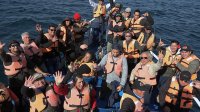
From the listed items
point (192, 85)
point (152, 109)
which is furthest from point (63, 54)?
point (192, 85)

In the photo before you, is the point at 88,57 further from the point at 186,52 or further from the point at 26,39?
the point at 186,52

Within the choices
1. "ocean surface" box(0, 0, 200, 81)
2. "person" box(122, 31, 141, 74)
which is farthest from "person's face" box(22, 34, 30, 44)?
"ocean surface" box(0, 0, 200, 81)

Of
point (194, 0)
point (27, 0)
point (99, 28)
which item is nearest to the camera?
point (99, 28)

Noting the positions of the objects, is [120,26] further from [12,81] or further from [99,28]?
[12,81]

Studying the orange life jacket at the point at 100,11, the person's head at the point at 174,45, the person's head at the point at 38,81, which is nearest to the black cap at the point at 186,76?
the person's head at the point at 174,45

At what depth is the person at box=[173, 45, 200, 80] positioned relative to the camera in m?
9.40

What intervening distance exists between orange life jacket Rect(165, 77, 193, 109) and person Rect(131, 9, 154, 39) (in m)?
4.60

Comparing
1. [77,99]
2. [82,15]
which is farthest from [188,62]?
[82,15]

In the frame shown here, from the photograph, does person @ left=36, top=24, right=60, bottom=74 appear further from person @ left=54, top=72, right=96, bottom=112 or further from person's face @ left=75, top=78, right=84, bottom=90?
person's face @ left=75, top=78, right=84, bottom=90

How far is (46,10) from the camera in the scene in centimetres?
2611

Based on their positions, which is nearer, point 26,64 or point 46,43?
point 26,64

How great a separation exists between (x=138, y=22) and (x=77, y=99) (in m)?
6.56

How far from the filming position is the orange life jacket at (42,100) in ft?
23.6

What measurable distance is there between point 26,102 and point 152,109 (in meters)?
4.25
